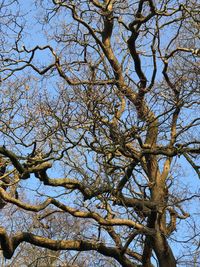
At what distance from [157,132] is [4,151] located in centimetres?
273

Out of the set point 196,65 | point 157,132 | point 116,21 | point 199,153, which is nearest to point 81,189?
point 157,132

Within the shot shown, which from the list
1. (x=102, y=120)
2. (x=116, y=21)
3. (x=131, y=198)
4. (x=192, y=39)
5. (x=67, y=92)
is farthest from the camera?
(x=116, y=21)

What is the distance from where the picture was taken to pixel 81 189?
8828 mm

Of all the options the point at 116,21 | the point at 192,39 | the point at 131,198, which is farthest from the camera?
the point at 116,21

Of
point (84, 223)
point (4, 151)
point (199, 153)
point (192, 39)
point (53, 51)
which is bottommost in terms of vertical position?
point (4, 151)

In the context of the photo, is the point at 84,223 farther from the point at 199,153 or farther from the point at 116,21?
the point at 116,21

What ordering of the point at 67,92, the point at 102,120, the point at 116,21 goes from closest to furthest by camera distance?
1. the point at 102,120
2. the point at 67,92
3. the point at 116,21

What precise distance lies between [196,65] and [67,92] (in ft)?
8.13

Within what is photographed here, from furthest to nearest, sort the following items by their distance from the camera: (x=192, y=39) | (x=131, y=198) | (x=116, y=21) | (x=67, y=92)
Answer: (x=116, y=21) → (x=192, y=39) → (x=131, y=198) → (x=67, y=92)

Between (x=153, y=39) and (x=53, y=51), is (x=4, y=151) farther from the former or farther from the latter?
(x=153, y=39)

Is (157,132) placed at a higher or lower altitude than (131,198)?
higher

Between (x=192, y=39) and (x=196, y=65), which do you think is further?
(x=192, y=39)

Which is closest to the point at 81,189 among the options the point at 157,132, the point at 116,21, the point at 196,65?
the point at 157,132

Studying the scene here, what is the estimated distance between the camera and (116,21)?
1170 cm
